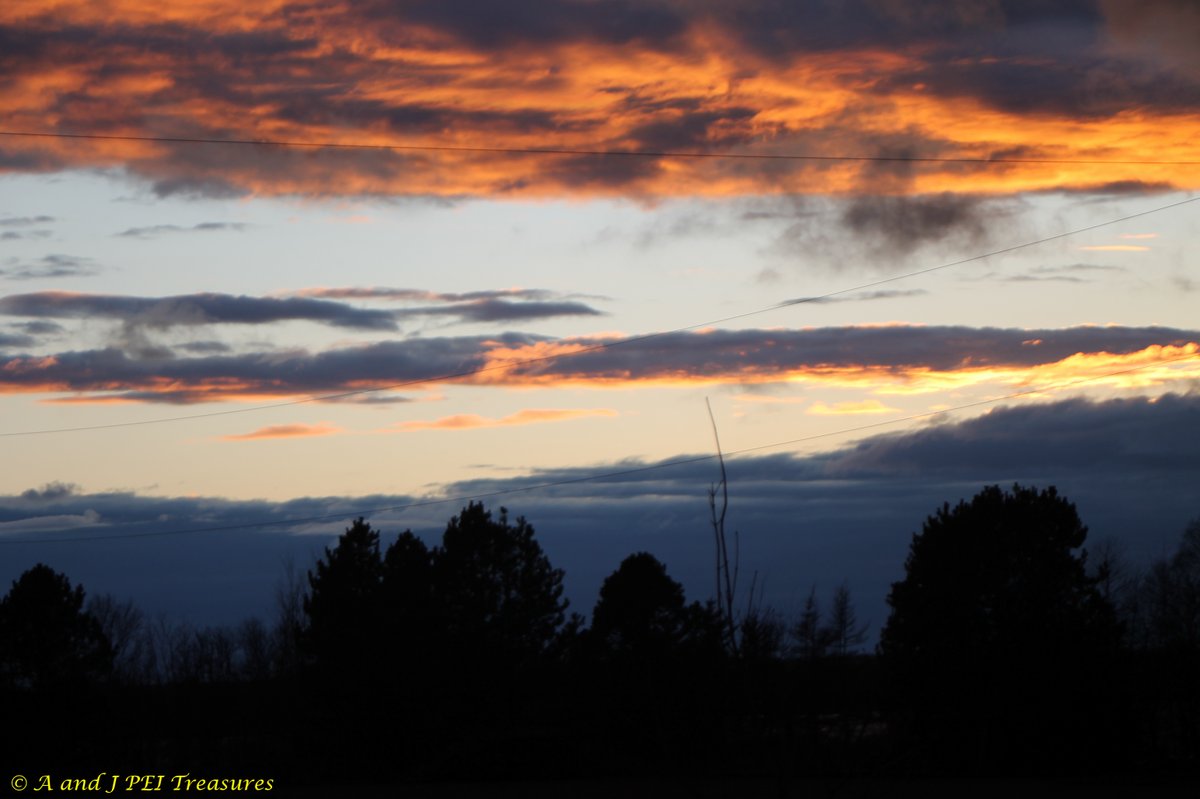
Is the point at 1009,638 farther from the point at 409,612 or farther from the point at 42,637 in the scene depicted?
the point at 42,637

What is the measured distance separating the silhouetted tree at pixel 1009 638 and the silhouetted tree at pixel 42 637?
31.5 metres

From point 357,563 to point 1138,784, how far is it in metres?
32.4

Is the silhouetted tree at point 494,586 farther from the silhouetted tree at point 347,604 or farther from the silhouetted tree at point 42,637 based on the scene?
the silhouetted tree at point 42,637

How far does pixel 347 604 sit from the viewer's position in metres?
51.6

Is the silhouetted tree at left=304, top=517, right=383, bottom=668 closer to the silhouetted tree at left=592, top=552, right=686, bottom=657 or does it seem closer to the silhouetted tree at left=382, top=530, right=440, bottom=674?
the silhouetted tree at left=382, top=530, right=440, bottom=674

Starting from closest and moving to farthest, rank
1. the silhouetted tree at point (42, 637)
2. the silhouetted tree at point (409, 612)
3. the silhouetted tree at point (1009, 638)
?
1. the silhouetted tree at point (42, 637)
2. the silhouetted tree at point (1009, 638)
3. the silhouetted tree at point (409, 612)

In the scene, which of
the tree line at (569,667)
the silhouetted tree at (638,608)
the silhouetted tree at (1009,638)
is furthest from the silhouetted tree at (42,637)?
the silhouetted tree at (1009,638)

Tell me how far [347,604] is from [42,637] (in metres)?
12.7

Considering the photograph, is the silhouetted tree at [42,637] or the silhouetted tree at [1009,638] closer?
the silhouetted tree at [42,637]

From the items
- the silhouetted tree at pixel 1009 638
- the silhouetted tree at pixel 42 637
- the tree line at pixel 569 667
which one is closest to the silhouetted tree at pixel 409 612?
the tree line at pixel 569 667

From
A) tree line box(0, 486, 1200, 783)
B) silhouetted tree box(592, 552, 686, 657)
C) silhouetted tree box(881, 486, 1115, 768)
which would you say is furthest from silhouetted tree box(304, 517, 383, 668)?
silhouetted tree box(881, 486, 1115, 768)

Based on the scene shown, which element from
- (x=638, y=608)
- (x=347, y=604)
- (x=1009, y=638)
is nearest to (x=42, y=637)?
(x=347, y=604)

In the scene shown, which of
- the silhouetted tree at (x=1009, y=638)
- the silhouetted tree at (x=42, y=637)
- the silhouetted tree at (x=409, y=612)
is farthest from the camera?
the silhouetted tree at (x=409, y=612)

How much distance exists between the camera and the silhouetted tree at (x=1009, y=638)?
45.6m
